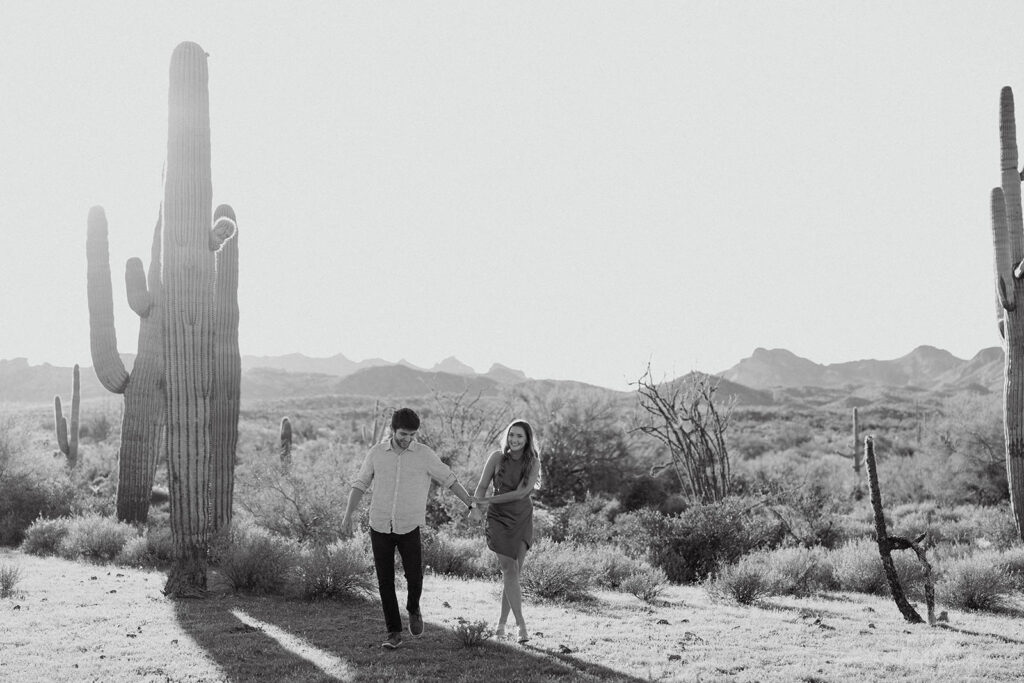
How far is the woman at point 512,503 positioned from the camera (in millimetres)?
6449

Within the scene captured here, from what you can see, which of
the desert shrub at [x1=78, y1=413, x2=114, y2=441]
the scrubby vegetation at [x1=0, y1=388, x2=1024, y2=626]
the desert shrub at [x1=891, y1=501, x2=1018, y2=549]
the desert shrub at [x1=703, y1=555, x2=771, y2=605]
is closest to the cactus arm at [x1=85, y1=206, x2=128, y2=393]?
the scrubby vegetation at [x1=0, y1=388, x2=1024, y2=626]

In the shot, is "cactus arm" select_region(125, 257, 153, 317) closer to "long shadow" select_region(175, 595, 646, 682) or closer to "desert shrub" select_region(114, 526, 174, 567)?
"desert shrub" select_region(114, 526, 174, 567)

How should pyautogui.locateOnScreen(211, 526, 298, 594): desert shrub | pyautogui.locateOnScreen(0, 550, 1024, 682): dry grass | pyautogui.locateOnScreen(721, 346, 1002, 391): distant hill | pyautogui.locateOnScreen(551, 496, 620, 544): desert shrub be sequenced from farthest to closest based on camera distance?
1. pyautogui.locateOnScreen(721, 346, 1002, 391): distant hill
2. pyautogui.locateOnScreen(551, 496, 620, 544): desert shrub
3. pyautogui.locateOnScreen(211, 526, 298, 594): desert shrub
4. pyautogui.locateOnScreen(0, 550, 1024, 682): dry grass

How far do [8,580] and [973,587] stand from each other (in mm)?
10438

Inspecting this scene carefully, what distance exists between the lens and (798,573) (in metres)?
11.1

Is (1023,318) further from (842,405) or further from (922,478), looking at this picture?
(842,405)

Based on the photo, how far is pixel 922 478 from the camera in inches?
888

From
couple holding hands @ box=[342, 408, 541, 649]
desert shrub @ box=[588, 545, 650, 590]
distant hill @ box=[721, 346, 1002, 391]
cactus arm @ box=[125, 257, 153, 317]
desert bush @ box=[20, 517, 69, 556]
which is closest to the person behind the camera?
couple holding hands @ box=[342, 408, 541, 649]

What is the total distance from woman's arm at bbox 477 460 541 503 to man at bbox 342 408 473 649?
0.24 m

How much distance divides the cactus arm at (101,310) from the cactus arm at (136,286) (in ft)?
3.60

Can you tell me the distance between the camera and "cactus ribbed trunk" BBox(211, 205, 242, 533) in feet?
37.3

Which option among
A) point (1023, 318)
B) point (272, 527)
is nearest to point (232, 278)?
point (272, 527)

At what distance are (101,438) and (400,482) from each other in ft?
101

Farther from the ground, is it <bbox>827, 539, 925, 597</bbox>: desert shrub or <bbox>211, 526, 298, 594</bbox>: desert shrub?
<bbox>211, 526, 298, 594</bbox>: desert shrub
